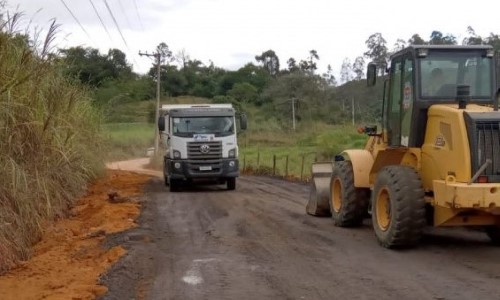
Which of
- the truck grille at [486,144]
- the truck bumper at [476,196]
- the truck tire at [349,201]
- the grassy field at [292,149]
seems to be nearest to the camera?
the truck bumper at [476,196]

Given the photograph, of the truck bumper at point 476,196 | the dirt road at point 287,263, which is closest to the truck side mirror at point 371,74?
the dirt road at point 287,263

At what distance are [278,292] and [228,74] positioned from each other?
84904 millimetres

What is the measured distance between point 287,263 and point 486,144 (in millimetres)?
3077

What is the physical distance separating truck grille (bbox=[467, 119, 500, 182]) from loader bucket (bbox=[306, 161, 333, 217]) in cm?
491

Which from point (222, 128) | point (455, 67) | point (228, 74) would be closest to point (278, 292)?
point (455, 67)

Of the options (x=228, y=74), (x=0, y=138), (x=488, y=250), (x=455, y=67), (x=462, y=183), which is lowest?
(x=488, y=250)

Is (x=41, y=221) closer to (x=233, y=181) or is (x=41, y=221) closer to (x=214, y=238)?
(x=214, y=238)

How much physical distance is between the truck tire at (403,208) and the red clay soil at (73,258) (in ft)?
12.4

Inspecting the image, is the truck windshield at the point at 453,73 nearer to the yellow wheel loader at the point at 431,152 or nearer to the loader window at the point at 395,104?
the yellow wheel loader at the point at 431,152

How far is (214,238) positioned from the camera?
1075 cm

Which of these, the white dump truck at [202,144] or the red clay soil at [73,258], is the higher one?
the white dump truck at [202,144]

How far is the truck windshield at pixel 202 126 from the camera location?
2052 cm

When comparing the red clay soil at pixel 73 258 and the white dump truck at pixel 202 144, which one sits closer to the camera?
the red clay soil at pixel 73 258

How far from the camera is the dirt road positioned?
710 centimetres
